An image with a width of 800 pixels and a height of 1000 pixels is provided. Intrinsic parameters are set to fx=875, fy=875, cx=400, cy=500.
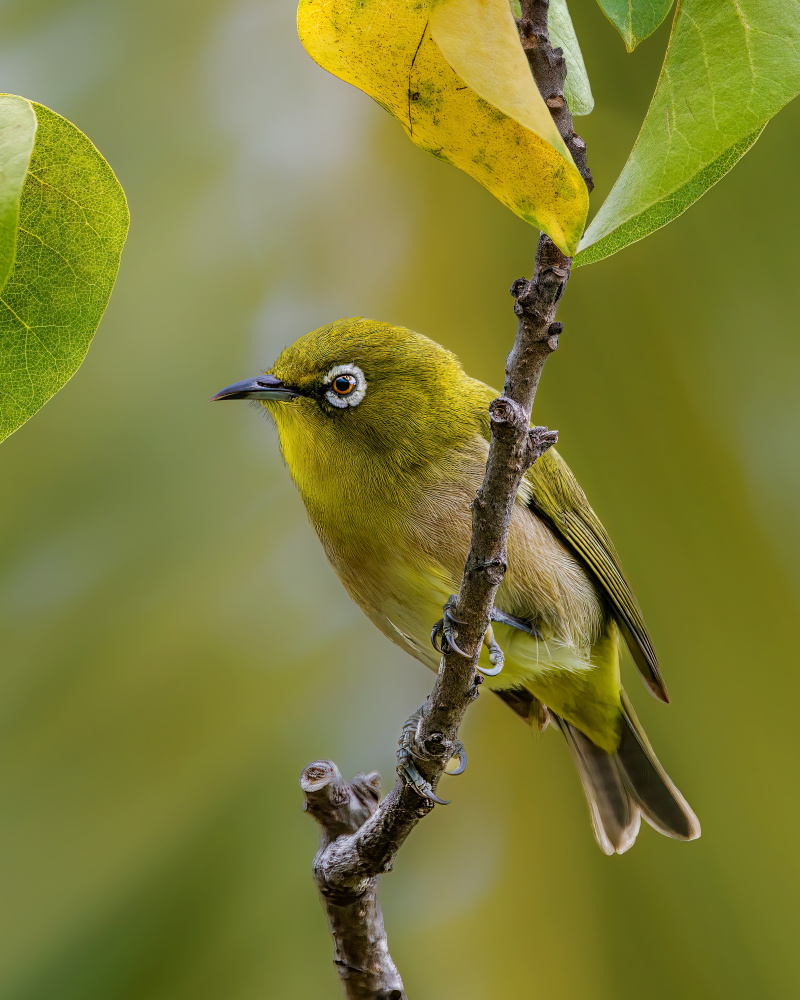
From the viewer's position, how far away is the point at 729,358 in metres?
2.67

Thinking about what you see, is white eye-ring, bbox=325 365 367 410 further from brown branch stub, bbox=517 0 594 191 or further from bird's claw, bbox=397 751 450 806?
brown branch stub, bbox=517 0 594 191

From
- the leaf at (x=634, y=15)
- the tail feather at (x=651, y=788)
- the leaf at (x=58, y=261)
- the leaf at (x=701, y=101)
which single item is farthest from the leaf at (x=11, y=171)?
the tail feather at (x=651, y=788)

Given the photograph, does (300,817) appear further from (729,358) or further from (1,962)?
(729,358)

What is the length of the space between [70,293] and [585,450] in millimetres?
2184

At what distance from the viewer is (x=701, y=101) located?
0.67 m

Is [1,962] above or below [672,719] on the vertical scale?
below

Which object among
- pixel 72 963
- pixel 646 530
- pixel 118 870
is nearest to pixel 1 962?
pixel 72 963

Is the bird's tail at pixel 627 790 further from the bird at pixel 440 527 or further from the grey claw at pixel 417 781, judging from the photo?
the grey claw at pixel 417 781

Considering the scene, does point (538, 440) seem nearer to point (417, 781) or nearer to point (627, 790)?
point (417, 781)

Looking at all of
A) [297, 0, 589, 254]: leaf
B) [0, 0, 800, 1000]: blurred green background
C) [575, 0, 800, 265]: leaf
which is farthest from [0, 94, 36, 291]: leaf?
[0, 0, 800, 1000]: blurred green background

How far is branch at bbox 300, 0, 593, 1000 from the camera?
0.81 m

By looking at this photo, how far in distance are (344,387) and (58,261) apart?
1.09 metres

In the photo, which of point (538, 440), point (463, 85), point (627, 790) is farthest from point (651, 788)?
point (463, 85)

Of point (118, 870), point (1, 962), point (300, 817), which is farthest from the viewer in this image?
point (300, 817)
